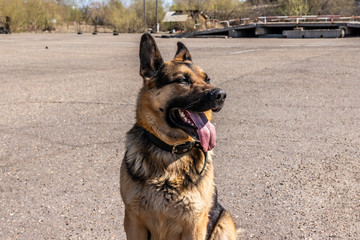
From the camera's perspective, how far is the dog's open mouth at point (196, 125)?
285 cm

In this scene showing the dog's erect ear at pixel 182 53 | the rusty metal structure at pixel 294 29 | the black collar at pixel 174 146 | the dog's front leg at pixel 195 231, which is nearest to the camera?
the dog's front leg at pixel 195 231

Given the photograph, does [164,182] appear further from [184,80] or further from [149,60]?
[149,60]

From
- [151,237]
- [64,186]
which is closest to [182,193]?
[151,237]

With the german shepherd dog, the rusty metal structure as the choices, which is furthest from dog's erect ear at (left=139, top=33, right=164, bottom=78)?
the rusty metal structure

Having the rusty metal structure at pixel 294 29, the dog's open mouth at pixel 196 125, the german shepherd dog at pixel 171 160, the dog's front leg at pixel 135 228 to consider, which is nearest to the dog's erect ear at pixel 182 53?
the german shepherd dog at pixel 171 160

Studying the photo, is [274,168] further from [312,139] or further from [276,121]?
[276,121]

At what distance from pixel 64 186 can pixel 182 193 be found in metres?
2.05

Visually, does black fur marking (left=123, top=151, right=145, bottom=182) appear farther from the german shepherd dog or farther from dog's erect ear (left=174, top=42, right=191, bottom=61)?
dog's erect ear (left=174, top=42, right=191, bottom=61)

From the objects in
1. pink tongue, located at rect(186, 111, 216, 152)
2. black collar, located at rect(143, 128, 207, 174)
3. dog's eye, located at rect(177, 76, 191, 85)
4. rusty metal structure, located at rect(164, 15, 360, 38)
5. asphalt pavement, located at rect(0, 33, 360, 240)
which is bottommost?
asphalt pavement, located at rect(0, 33, 360, 240)

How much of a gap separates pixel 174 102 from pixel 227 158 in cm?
249

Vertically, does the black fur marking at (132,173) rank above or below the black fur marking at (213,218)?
above

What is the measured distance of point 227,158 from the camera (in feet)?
17.2

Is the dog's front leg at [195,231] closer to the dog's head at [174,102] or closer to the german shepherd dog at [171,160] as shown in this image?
the german shepherd dog at [171,160]

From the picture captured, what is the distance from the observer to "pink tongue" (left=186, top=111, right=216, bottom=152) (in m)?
2.83
